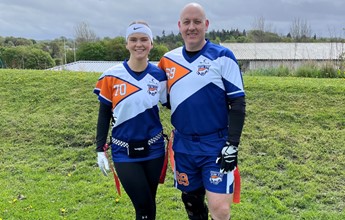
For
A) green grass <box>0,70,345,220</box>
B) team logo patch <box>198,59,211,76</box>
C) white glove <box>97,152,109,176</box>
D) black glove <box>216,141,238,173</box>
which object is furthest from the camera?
green grass <box>0,70,345,220</box>

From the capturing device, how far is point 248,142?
6.50 meters

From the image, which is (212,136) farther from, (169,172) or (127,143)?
(169,172)

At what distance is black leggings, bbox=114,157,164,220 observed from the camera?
3.13 metres

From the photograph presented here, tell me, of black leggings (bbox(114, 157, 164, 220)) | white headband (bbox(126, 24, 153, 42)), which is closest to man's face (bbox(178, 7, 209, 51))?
white headband (bbox(126, 24, 153, 42))

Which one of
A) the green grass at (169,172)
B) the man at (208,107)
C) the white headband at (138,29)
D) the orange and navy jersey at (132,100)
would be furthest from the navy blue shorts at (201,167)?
the green grass at (169,172)

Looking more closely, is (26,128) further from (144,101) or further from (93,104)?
(144,101)

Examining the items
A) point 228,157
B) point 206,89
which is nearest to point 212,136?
point 228,157

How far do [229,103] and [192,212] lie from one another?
1064 millimetres

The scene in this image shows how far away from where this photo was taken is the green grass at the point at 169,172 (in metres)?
4.65

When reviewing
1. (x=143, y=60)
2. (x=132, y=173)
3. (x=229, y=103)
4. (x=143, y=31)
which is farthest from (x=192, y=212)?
(x=143, y=31)

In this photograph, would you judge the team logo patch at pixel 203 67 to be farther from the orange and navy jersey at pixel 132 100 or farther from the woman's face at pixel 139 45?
the woman's face at pixel 139 45

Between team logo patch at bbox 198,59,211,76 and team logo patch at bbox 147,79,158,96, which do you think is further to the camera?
team logo patch at bbox 147,79,158,96

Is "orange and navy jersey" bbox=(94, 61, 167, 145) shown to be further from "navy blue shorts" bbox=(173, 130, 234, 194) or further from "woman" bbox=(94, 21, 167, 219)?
"navy blue shorts" bbox=(173, 130, 234, 194)

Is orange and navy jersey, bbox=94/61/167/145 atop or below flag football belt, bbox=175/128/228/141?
atop
